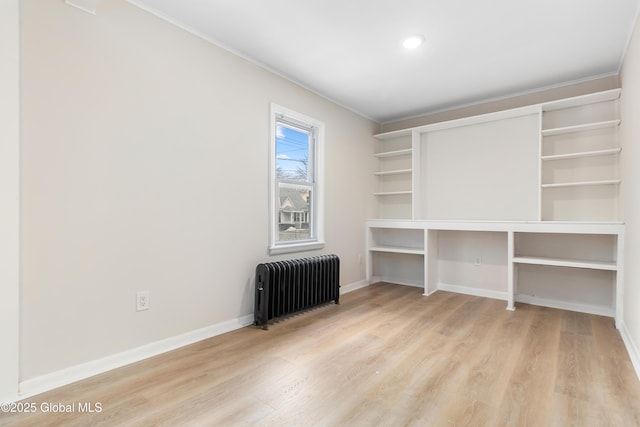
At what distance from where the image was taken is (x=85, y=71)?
200cm

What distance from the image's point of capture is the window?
3.35 meters

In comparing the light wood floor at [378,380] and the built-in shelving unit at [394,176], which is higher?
the built-in shelving unit at [394,176]

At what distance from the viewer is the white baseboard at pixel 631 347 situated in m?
2.14

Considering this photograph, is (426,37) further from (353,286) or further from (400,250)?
(353,286)

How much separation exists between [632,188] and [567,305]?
167cm

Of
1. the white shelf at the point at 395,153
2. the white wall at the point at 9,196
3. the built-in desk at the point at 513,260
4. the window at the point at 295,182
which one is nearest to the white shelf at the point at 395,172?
the white shelf at the point at 395,153

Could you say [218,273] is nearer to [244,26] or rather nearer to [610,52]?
[244,26]

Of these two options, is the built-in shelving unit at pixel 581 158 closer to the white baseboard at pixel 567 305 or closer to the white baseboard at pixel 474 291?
the white baseboard at pixel 567 305

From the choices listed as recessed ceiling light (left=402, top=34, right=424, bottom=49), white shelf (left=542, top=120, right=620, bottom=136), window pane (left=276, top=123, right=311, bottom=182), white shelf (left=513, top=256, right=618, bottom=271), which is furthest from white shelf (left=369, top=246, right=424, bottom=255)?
recessed ceiling light (left=402, top=34, right=424, bottom=49)

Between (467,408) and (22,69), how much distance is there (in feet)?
10.2

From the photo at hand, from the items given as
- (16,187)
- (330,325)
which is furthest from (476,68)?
(16,187)

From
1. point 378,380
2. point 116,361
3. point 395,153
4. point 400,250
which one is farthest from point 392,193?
point 116,361

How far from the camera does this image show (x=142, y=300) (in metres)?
2.28

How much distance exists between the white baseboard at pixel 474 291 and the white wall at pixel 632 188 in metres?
1.35
